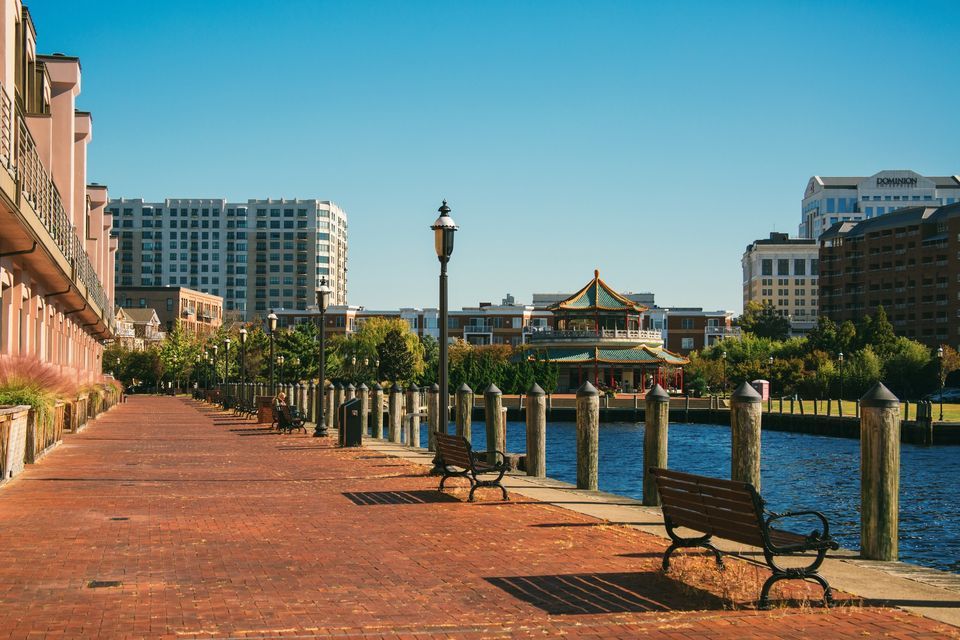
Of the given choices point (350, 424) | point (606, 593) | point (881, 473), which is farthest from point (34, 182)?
point (881, 473)

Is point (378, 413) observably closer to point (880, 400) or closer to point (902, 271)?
point (880, 400)

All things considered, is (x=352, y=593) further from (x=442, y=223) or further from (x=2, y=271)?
(x=2, y=271)

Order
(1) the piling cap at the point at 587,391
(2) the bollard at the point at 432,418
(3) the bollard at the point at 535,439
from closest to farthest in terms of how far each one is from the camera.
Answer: (1) the piling cap at the point at 587,391, (3) the bollard at the point at 535,439, (2) the bollard at the point at 432,418

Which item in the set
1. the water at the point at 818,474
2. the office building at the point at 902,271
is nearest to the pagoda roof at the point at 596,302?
the water at the point at 818,474

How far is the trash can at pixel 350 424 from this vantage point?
2689 centimetres

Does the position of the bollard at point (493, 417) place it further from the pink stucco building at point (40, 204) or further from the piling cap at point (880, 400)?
the piling cap at point (880, 400)

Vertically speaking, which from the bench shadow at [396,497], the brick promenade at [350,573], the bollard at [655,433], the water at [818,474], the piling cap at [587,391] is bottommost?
the water at [818,474]

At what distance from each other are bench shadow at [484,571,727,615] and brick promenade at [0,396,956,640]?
0.7 inches

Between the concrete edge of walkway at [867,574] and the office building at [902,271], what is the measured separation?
427 ft

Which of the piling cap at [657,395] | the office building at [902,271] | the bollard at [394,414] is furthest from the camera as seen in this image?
the office building at [902,271]

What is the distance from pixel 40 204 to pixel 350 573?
56.0 ft

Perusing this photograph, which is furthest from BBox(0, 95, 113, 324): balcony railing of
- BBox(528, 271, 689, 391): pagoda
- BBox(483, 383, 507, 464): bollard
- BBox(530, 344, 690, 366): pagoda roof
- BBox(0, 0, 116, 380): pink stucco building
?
BBox(528, 271, 689, 391): pagoda

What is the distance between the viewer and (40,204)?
2377 centimetres

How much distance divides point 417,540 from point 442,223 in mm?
8490
